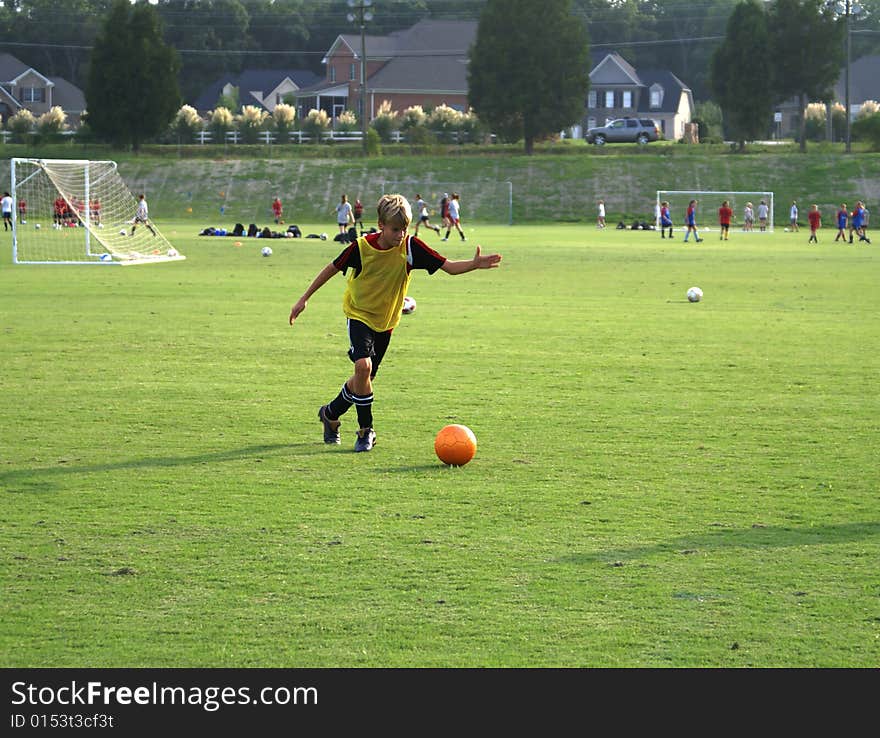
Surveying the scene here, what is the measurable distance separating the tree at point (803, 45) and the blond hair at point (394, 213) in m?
73.5

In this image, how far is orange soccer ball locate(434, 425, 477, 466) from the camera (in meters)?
9.14

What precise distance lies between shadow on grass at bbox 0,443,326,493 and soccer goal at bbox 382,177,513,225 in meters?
57.4

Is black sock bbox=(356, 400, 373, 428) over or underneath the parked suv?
underneath

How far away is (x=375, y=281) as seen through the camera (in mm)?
9461

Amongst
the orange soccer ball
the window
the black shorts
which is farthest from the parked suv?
the orange soccer ball

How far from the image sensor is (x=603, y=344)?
54.1ft

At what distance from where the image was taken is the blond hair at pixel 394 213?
9008mm

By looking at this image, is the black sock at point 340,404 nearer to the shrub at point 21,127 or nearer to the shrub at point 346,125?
the shrub at point 346,125

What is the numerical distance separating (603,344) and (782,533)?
915 cm

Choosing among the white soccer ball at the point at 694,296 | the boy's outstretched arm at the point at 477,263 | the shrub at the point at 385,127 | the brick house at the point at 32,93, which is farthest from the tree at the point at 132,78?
the boy's outstretched arm at the point at 477,263

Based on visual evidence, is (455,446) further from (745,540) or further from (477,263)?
(745,540)

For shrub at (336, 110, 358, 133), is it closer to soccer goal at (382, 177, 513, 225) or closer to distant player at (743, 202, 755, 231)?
soccer goal at (382, 177, 513, 225)

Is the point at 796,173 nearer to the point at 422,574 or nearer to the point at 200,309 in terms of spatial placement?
the point at 200,309
